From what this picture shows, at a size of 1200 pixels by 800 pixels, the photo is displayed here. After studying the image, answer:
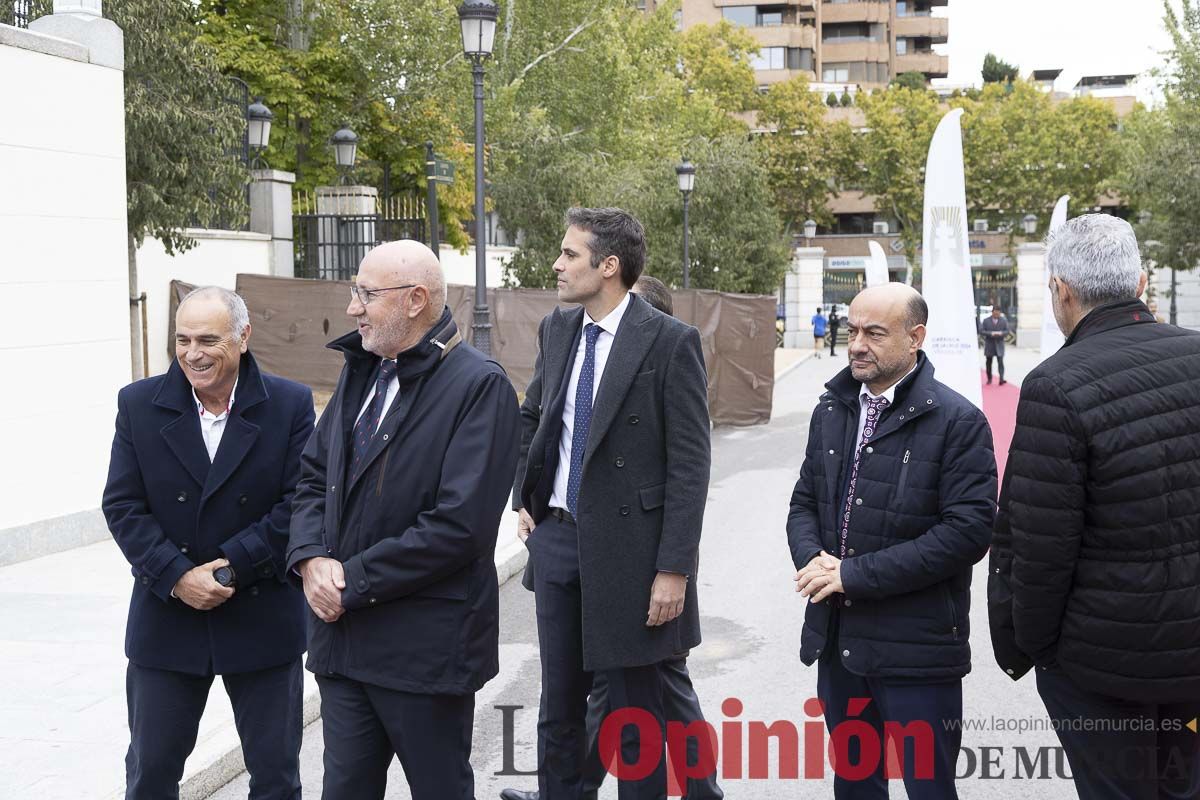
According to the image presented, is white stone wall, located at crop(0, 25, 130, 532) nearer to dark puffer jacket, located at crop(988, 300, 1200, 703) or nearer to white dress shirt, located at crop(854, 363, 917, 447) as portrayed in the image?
white dress shirt, located at crop(854, 363, 917, 447)

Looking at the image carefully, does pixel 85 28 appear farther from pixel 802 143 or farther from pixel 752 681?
pixel 802 143

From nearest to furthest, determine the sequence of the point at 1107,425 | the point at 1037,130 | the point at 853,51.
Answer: the point at 1107,425 < the point at 1037,130 < the point at 853,51

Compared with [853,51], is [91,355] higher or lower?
lower

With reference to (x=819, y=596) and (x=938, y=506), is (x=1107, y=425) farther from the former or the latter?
(x=819, y=596)

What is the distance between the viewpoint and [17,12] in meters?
14.1

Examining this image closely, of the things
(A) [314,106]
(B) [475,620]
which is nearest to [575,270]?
(B) [475,620]

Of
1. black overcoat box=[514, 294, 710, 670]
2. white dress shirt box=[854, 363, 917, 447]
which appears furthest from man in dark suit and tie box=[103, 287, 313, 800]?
white dress shirt box=[854, 363, 917, 447]

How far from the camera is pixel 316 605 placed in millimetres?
3549

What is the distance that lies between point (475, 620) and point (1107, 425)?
1.74 m

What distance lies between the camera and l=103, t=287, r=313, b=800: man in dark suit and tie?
12.7 feet

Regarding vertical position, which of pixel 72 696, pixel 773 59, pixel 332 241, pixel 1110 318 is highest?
pixel 773 59

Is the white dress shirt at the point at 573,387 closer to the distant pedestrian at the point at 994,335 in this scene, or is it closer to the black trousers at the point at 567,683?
the black trousers at the point at 567,683

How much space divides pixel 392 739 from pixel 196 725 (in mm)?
820

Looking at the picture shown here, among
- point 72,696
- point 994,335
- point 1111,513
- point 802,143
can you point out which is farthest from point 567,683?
point 802,143
